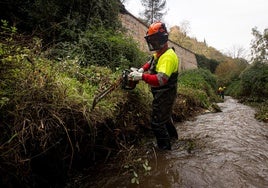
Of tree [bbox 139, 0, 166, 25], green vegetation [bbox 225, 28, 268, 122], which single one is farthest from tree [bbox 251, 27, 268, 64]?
tree [bbox 139, 0, 166, 25]

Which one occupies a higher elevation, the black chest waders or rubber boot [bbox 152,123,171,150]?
the black chest waders

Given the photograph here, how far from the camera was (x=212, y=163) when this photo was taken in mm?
3236

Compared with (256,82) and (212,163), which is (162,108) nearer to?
(212,163)

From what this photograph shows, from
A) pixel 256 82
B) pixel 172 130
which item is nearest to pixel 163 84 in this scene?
pixel 172 130

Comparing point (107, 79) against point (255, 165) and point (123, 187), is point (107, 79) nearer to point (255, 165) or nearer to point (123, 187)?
point (123, 187)

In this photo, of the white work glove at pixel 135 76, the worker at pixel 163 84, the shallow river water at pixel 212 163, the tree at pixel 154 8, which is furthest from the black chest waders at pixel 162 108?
the tree at pixel 154 8

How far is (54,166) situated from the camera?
8.39 feet

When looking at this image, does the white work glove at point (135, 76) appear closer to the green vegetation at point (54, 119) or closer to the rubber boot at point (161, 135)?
the green vegetation at point (54, 119)

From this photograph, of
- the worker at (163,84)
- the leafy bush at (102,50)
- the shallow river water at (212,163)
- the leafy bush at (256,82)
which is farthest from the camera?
the leafy bush at (256,82)

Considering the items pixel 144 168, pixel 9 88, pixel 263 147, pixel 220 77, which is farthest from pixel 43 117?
pixel 220 77

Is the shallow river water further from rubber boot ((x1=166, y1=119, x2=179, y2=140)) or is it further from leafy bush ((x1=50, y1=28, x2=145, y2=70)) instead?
leafy bush ((x1=50, y1=28, x2=145, y2=70))

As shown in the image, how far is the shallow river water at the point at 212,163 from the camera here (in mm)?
2684

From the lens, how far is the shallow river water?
2.68 meters

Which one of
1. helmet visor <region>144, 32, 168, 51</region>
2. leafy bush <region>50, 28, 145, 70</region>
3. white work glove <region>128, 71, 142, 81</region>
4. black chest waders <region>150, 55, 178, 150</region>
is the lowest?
black chest waders <region>150, 55, 178, 150</region>
